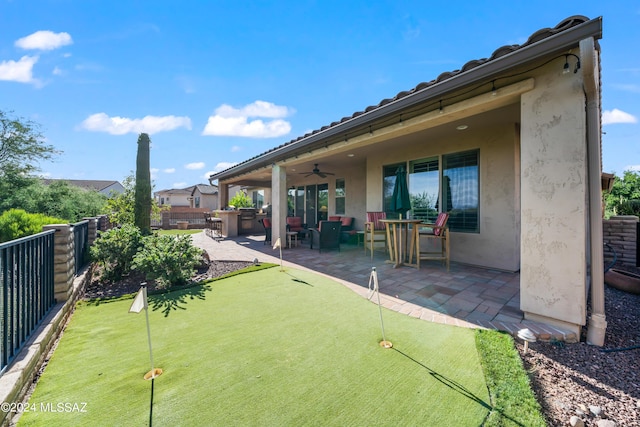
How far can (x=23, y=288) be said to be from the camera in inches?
93.0

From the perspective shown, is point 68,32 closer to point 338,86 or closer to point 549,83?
point 338,86

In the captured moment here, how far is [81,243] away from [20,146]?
41.6 feet

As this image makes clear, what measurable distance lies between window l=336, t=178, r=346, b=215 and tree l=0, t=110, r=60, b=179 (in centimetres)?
1437

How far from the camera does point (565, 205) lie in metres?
2.65

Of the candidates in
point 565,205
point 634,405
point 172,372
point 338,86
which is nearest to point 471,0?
point 338,86

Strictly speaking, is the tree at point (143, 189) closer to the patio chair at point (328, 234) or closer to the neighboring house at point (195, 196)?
the patio chair at point (328, 234)

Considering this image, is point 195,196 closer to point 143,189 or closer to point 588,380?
point 143,189

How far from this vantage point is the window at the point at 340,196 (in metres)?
10.6

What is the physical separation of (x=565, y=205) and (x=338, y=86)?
7.51 metres

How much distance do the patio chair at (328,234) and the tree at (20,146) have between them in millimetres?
14220

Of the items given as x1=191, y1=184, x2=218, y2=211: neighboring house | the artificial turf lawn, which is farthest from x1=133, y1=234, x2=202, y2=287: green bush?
x1=191, y1=184, x2=218, y2=211: neighboring house

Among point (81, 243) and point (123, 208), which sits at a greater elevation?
point (123, 208)

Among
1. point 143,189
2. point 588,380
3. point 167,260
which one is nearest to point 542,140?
point 588,380

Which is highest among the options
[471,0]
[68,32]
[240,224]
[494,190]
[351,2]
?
[351,2]
